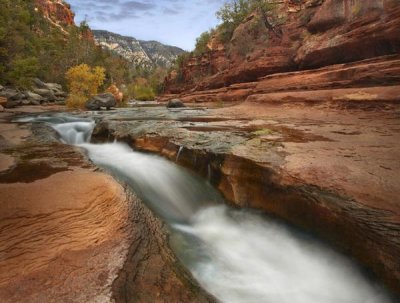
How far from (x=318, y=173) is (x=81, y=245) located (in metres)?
3.21

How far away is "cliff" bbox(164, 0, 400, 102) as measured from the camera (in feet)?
36.3

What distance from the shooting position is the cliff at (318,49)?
435 inches

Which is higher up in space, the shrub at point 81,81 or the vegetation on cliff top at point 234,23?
the vegetation on cliff top at point 234,23

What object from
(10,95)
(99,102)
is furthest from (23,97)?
(99,102)

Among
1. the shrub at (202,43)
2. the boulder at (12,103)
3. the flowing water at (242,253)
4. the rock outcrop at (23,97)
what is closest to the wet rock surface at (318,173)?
the flowing water at (242,253)

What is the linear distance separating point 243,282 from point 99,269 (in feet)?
6.13

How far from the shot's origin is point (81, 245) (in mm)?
2750

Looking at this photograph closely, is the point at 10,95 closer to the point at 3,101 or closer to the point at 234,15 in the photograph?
the point at 3,101

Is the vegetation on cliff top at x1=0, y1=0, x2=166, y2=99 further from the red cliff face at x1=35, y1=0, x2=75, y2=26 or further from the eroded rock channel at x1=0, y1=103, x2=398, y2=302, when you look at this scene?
the red cliff face at x1=35, y1=0, x2=75, y2=26

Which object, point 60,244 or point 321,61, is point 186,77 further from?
point 60,244

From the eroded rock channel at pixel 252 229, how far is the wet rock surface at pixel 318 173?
16 mm

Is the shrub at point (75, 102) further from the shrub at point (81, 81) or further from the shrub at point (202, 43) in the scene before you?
the shrub at point (202, 43)

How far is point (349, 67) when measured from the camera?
1179 cm

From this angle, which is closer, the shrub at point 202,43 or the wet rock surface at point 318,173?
the wet rock surface at point 318,173
